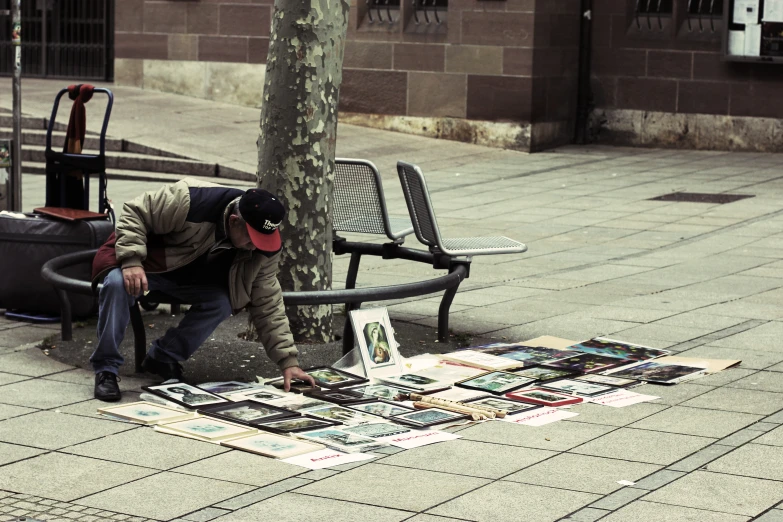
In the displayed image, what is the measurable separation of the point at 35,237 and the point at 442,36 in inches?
→ 430

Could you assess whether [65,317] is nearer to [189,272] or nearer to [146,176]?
[189,272]

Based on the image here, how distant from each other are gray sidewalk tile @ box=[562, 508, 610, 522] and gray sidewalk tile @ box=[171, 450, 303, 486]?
3.47 ft

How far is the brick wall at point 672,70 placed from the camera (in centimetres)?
1772

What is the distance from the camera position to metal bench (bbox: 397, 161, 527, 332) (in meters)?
7.62

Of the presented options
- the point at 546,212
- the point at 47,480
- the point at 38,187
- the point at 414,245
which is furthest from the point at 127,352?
the point at 38,187

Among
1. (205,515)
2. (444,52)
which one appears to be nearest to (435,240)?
(205,515)

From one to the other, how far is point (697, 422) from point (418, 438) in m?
1.20

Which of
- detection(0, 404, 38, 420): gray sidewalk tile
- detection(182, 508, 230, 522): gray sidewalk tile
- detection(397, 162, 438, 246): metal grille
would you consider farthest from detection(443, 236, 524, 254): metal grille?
detection(182, 508, 230, 522): gray sidewalk tile

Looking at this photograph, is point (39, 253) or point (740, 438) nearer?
point (740, 438)

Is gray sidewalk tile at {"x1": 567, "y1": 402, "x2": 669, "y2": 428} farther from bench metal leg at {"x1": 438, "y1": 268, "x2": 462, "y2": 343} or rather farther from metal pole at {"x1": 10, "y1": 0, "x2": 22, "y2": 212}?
metal pole at {"x1": 10, "y1": 0, "x2": 22, "y2": 212}

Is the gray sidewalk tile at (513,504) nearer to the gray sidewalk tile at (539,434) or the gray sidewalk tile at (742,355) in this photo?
the gray sidewalk tile at (539,434)

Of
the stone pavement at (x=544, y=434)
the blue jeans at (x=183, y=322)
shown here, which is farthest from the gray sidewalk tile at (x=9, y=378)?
the blue jeans at (x=183, y=322)

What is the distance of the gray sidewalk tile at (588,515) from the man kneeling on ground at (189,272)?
6.40 feet

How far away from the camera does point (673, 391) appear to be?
252 inches
